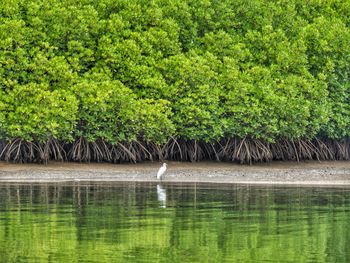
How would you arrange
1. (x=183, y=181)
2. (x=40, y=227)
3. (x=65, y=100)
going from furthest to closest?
(x=65, y=100)
(x=183, y=181)
(x=40, y=227)

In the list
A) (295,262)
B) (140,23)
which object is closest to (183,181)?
(140,23)

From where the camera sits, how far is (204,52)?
58.7 metres

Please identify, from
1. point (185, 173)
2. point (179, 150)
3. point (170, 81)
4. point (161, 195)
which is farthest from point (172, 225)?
point (179, 150)

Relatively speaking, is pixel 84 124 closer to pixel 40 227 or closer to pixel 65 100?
pixel 65 100

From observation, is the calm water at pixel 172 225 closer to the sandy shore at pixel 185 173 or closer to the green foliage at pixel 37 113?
the sandy shore at pixel 185 173

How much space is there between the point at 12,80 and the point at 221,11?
11.5 meters

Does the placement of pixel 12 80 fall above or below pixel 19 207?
above

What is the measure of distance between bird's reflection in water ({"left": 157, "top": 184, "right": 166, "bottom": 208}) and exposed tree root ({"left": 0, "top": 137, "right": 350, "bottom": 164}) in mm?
9782

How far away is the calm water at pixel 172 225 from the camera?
Answer: 2495 centimetres

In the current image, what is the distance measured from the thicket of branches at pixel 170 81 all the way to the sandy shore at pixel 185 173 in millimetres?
957

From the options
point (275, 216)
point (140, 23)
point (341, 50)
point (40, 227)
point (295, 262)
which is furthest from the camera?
point (341, 50)

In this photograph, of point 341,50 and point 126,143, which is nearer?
point 126,143

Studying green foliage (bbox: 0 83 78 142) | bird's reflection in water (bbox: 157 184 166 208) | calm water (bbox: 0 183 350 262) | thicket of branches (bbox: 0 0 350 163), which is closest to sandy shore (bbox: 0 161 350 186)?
thicket of branches (bbox: 0 0 350 163)

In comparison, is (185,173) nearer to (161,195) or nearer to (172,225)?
(161,195)
